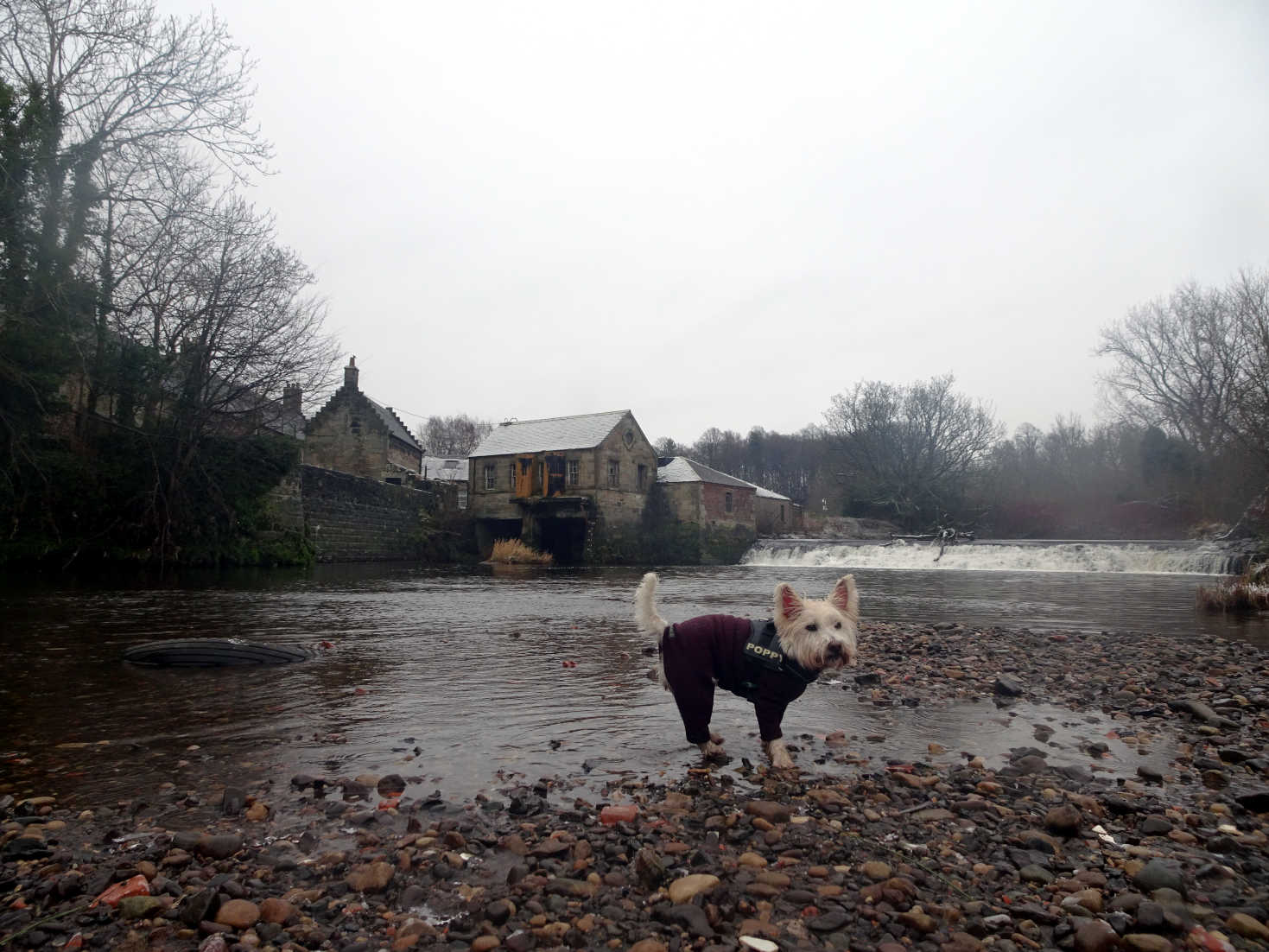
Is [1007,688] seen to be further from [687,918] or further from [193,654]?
[193,654]

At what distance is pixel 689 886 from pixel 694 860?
33 cm

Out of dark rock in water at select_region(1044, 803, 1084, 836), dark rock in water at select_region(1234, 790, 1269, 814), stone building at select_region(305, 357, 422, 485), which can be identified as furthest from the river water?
stone building at select_region(305, 357, 422, 485)

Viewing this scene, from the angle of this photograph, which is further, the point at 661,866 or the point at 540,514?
the point at 540,514

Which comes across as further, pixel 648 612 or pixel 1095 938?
pixel 648 612

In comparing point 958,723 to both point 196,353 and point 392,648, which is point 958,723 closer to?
point 392,648

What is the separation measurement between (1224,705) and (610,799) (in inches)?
223

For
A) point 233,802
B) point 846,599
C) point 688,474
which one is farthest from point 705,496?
point 233,802

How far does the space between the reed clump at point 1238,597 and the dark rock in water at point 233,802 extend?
17.0 metres

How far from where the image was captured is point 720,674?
511 centimetres

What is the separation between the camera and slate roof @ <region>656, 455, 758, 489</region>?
48219 millimetres

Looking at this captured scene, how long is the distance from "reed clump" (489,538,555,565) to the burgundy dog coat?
37228 mm

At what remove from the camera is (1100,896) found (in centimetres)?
308

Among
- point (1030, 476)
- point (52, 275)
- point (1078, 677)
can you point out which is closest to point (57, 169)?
point (52, 275)

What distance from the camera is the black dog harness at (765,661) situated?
16.1 feet
